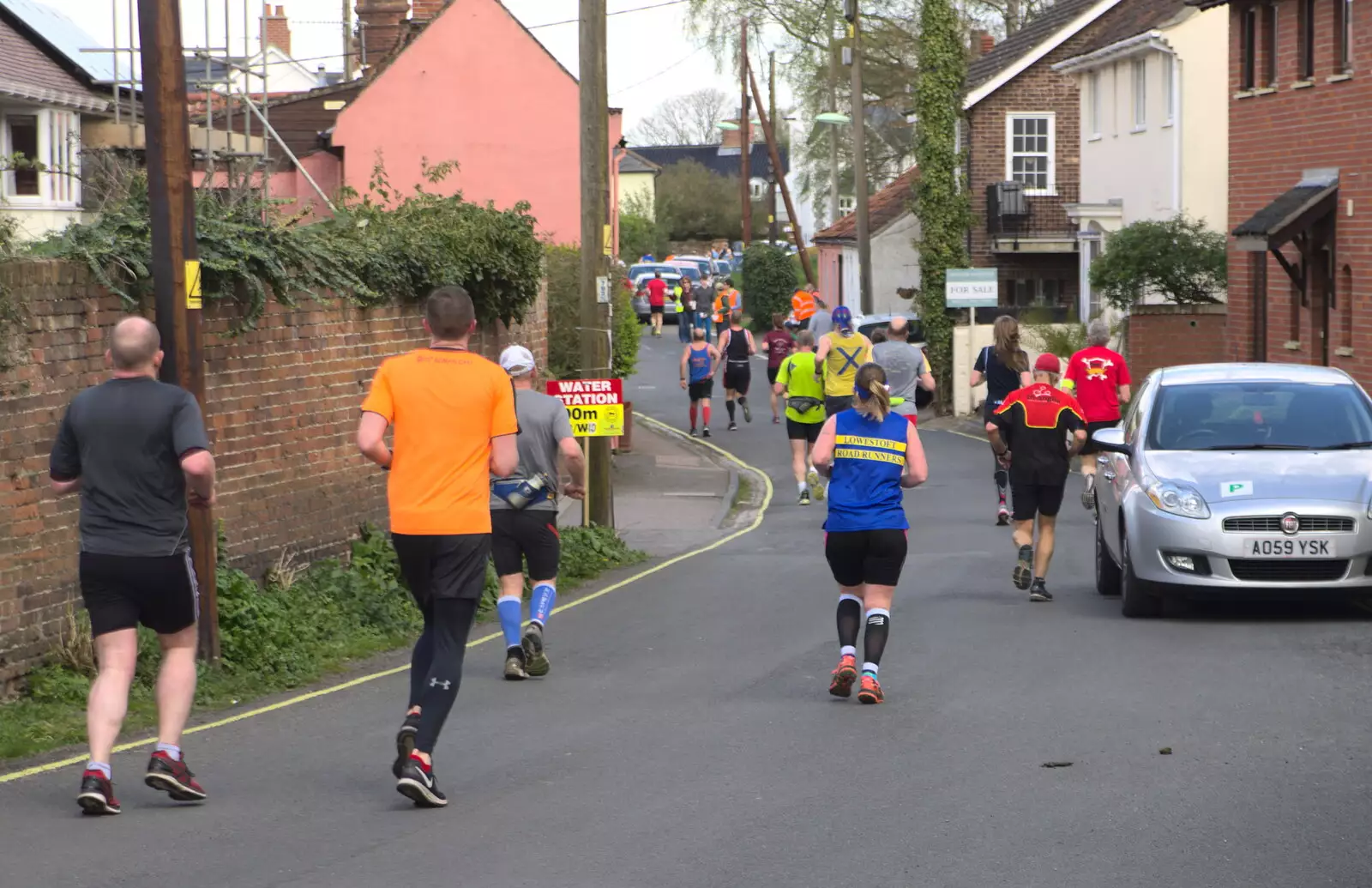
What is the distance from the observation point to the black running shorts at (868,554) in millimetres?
9703

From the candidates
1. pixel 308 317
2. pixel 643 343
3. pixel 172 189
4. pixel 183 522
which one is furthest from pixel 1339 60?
pixel 643 343

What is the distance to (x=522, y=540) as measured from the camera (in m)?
10.7

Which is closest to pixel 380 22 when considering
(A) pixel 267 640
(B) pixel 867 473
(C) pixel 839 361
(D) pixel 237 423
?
(C) pixel 839 361

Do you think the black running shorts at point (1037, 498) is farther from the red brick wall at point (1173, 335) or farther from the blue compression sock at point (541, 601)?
the red brick wall at point (1173, 335)

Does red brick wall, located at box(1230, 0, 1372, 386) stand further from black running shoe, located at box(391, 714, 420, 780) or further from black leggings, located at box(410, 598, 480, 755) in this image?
black running shoe, located at box(391, 714, 420, 780)

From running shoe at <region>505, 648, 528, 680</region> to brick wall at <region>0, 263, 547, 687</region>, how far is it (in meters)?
2.37

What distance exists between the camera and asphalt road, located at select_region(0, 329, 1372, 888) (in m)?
6.37

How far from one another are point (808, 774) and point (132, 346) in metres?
3.21

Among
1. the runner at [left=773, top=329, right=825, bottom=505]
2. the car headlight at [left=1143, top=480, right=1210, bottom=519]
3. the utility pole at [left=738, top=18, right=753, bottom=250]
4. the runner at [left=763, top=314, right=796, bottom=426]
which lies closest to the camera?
the car headlight at [left=1143, top=480, right=1210, bottom=519]

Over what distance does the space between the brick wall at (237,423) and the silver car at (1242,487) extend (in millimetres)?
5533

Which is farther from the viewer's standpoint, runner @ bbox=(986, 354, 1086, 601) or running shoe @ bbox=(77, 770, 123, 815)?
runner @ bbox=(986, 354, 1086, 601)

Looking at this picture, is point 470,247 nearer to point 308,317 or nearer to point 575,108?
point 308,317

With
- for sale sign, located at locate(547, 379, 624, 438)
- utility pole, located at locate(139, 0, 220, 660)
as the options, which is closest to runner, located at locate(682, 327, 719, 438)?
for sale sign, located at locate(547, 379, 624, 438)

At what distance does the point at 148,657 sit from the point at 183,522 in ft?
10.3
